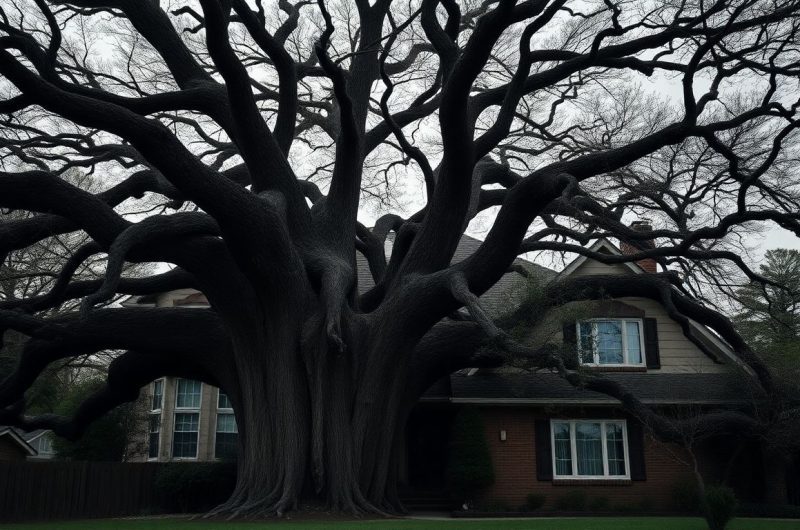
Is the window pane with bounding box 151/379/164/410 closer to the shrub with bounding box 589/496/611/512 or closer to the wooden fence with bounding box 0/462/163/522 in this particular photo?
the wooden fence with bounding box 0/462/163/522

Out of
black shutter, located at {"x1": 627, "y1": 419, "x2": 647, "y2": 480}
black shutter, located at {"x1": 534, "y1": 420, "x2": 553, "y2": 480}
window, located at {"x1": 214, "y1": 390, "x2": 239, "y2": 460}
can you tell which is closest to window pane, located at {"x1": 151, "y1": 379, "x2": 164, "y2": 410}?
window, located at {"x1": 214, "y1": 390, "x2": 239, "y2": 460}

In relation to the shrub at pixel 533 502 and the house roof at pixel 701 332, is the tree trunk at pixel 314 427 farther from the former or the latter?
the house roof at pixel 701 332

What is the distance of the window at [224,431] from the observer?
23.6 meters

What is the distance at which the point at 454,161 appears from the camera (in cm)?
1279

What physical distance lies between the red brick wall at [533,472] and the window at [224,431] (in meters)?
8.31

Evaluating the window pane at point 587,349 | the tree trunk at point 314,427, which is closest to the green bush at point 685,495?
the window pane at point 587,349

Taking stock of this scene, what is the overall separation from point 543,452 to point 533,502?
133cm

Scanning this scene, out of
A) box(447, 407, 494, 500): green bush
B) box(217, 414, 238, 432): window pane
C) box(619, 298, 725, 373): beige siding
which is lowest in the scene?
box(447, 407, 494, 500): green bush

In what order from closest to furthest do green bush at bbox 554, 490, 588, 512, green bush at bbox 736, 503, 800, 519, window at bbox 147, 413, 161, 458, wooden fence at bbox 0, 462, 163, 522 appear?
green bush at bbox 736, 503, 800, 519 → green bush at bbox 554, 490, 588, 512 → wooden fence at bbox 0, 462, 163, 522 → window at bbox 147, 413, 161, 458

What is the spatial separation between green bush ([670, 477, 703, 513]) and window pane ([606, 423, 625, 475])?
4.35 feet

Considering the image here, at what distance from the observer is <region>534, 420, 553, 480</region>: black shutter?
63.7 ft

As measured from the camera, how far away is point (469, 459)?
18641mm

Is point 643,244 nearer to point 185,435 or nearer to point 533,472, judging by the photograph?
point 533,472

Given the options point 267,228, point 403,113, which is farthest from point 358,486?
point 403,113
